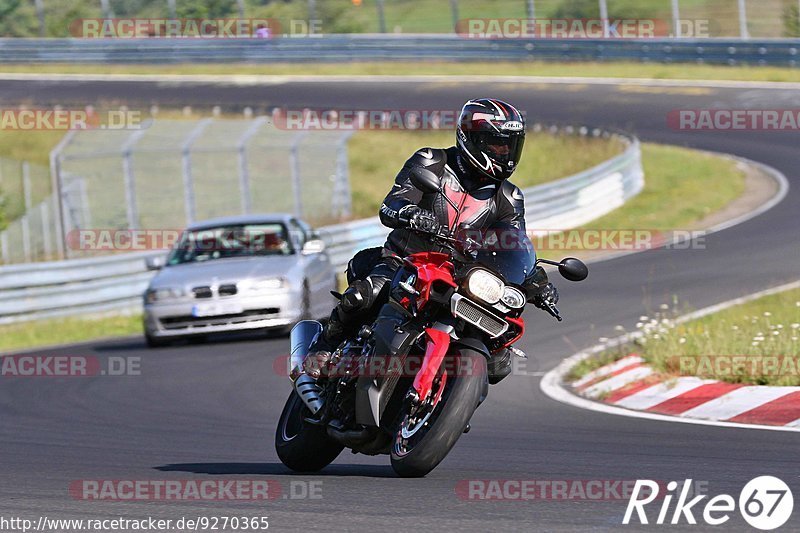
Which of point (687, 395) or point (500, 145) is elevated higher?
point (500, 145)

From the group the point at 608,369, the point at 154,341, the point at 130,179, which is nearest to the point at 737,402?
the point at 608,369

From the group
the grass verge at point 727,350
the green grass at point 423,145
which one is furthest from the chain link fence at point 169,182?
the grass verge at point 727,350

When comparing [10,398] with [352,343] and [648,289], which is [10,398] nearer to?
[352,343]

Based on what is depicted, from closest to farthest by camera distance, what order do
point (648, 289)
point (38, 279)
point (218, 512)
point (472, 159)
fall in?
point (218, 512) → point (472, 159) → point (648, 289) → point (38, 279)

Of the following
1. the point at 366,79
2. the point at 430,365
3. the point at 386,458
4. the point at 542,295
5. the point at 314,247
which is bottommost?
the point at 366,79

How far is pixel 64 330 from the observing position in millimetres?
19188

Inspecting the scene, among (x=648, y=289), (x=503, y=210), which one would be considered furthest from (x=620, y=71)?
(x=503, y=210)

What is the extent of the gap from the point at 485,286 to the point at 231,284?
9.64 metres

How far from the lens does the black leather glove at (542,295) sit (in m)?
7.41

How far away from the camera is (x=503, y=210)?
773cm

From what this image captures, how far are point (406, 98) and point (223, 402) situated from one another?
2764 centimetres

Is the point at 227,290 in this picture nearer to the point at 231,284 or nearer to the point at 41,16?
the point at 231,284

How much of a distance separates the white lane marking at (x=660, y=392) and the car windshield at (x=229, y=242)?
23.1 ft

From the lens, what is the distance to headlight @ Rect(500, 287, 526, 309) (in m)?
7.01
